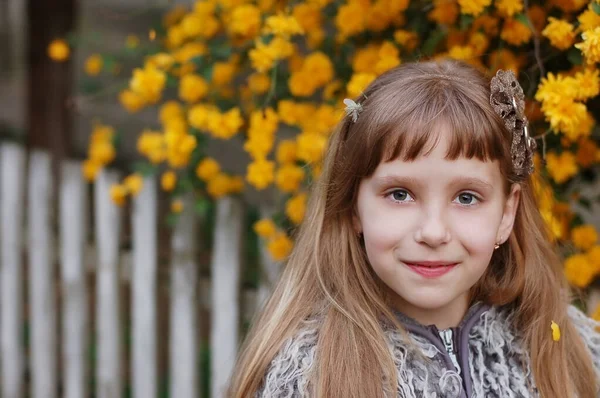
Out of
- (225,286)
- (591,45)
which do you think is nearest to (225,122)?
(225,286)

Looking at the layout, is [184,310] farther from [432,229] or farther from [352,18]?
[432,229]

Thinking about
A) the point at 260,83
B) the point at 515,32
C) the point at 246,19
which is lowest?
the point at 515,32

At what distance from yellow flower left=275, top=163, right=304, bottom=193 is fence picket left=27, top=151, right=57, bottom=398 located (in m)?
1.32

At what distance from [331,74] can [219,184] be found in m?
0.57

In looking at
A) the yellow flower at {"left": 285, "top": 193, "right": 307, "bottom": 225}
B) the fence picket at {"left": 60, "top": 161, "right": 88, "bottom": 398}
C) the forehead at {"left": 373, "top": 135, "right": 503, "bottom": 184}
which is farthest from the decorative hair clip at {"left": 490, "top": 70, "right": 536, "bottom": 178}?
the fence picket at {"left": 60, "top": 161, "right": 88, "bottom": 398}

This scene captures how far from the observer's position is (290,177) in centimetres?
243

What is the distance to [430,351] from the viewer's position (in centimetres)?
172

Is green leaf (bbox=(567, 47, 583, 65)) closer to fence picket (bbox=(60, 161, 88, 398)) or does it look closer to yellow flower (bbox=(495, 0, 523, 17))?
yellow flower (bbox=(495, 0, 523, 17))

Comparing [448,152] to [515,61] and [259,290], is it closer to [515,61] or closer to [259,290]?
[515,61]

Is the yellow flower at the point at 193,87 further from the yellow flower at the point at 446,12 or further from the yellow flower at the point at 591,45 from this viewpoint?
the yellow flower at the point at 591,45

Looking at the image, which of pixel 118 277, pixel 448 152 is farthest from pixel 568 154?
pixel 118 277

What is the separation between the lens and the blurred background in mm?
2133

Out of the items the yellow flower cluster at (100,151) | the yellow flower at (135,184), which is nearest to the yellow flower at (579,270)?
the yellow flower at (135,184)

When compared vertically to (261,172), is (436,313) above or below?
below
